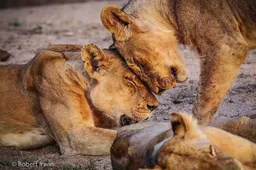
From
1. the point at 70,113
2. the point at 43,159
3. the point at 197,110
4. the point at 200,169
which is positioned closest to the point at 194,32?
the point at 197,110

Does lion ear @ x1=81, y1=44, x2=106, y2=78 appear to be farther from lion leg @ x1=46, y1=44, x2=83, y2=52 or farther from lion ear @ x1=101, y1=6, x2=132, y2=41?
lion leg @ x1=46, y1=44, x2=83, y2=52

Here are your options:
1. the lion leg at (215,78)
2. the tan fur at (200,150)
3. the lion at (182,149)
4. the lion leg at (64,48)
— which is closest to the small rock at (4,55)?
the lion leg at (64,48)

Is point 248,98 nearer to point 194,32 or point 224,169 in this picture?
point 194,32

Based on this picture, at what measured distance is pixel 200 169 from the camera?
4047mm

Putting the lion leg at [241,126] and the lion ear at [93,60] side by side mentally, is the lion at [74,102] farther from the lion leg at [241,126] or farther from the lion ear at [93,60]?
the lion leg at [241,126]

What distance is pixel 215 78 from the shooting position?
18.8 ft

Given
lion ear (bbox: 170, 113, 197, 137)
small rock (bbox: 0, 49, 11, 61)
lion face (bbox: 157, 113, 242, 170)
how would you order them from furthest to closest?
small rock (bbox: 0, 49, 11, 61) < lion ear (bbox: 170, 113, 197, 137) < lion face (bbox: 157, 113, 242, 170)

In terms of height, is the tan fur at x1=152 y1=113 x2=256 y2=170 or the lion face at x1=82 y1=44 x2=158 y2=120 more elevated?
the tan fur at x1=152 y1=113 x2=256 y2=170

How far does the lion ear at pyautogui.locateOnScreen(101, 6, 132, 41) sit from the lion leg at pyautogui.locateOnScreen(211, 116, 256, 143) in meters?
1.06

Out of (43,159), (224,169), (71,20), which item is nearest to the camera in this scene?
(224,169)

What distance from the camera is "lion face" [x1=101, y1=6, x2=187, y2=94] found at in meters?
5.60

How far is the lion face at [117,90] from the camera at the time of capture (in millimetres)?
5633

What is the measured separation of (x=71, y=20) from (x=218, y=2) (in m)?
7.50

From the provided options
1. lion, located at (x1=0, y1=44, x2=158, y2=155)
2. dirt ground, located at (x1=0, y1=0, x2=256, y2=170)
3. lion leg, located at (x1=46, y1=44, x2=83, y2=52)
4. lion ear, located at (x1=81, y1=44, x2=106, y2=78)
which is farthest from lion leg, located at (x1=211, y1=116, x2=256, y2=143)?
lion leg, located at (x1=46, y1=44, x2=83, y2=52)
